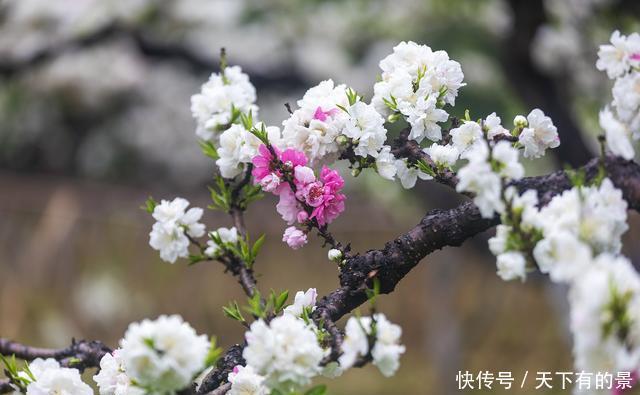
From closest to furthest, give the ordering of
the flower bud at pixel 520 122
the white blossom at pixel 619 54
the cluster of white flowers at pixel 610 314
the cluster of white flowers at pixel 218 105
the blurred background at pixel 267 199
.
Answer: the cluster of white flowers at pixel 610 314 < the white blossom at pixel 619 54 < the flower bud at pixel 520 122 < the cluster of white flowers at pixel 218 105 < the blurred background at pixel 267 199

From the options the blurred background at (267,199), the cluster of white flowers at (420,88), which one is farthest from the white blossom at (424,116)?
the blurred background at (267,199)

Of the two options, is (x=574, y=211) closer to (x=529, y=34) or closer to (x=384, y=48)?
(x=529, y=34)

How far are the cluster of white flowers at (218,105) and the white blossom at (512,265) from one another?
0.56 m

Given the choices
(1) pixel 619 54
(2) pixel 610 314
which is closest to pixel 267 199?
(1) pixel 619 54

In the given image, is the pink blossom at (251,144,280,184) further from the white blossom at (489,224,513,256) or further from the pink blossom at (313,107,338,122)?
the white blossom at (489,224,513,256)

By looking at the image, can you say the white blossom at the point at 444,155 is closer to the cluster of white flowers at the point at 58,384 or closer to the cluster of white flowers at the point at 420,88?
the cluster of white flowers at the point at 420,88

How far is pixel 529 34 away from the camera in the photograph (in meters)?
3.17

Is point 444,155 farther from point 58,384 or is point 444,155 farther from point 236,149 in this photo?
point 58,384

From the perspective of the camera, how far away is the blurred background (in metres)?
4.14

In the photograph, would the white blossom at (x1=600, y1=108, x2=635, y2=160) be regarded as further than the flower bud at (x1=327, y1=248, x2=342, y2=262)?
No

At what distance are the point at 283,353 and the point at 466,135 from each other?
41 centimetres

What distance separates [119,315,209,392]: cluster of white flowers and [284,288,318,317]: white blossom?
0.72 ft

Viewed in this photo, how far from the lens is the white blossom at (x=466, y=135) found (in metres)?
1.12

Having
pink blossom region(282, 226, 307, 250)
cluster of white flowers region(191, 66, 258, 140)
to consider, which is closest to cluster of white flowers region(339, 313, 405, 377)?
pink blossom region(282, 226, 307, 250)
